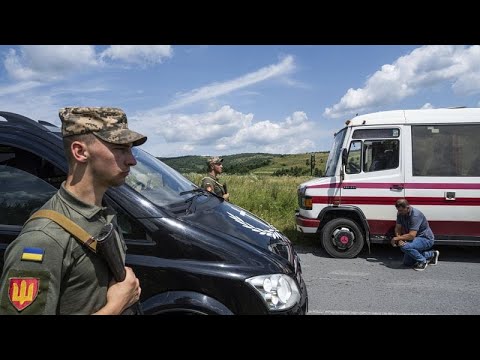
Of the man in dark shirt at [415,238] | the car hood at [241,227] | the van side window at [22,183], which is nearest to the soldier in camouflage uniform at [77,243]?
the car hood at [241,227]

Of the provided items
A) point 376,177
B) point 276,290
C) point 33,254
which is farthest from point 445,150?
point 33,254

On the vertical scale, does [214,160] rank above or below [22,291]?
above

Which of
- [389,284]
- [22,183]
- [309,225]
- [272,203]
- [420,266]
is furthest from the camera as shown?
[272,203]

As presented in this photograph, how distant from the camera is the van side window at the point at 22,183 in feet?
8.45

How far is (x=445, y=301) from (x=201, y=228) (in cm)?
424

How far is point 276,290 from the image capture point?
237 cm

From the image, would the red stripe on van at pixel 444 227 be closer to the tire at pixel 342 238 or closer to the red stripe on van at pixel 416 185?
the tire at pixel 342 238

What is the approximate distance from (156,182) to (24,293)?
184 centimetres

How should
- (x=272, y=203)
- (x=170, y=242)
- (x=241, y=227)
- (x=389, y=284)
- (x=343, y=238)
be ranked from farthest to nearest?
1. (x=272, y=203)
2. (x=343, y=238)
3. (x=389, y=284)
4. (x=241, y=227)
5. (x=170, y=242)

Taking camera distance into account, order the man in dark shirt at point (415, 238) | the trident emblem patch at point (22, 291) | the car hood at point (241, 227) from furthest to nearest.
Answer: the man in dark shirt at point (415, 238) → the car hood at point (241, 227) → the trident emblem patch at point (22, 291)

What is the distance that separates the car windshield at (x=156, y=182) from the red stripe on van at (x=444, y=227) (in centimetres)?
504

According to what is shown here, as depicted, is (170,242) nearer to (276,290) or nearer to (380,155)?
(276,290)

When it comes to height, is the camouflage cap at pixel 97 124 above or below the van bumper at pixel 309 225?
above

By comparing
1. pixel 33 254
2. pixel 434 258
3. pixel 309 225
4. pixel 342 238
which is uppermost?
pixel 33 254
